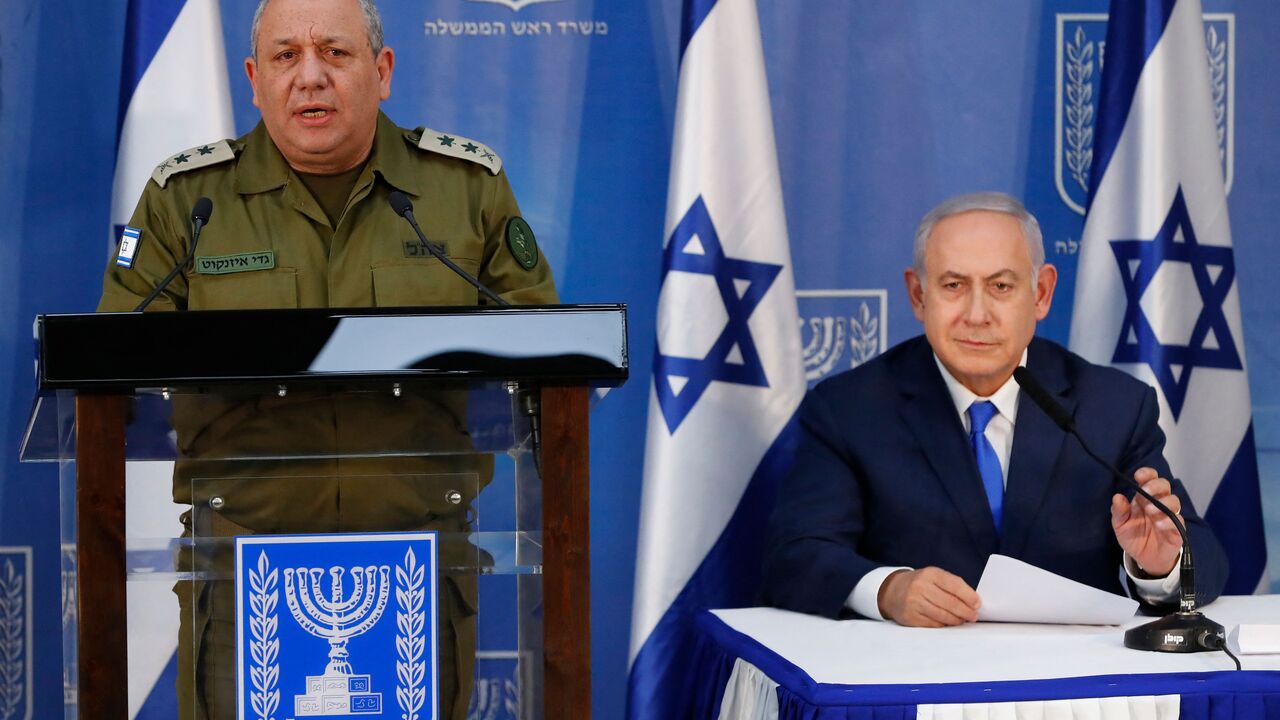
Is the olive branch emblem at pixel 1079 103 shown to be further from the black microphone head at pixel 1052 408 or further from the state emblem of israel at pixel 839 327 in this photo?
the black microphone head at pixel 1052 408

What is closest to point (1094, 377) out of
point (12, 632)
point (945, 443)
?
point (945, 443)

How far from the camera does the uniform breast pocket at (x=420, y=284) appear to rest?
6.09 feet

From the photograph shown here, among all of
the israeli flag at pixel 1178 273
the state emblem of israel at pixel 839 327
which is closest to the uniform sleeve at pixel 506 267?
the state emblem of israel at pixel 839 327

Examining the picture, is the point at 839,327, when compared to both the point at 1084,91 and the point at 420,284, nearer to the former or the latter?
the point at 1084,91

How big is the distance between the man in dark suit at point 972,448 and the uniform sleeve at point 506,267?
0.67 metres

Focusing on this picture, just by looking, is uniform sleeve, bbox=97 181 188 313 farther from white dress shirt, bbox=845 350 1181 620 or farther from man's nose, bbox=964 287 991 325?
man's nose, bbox=964 287 991 325

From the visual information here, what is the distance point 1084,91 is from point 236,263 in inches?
85.7

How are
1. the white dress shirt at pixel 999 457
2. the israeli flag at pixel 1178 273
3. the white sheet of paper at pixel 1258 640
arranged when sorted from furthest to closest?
the israeli flag at pixel 1178 273 < the white dress shirt at pixel 999 457 < the white sheet of paper at pixel 1258 640

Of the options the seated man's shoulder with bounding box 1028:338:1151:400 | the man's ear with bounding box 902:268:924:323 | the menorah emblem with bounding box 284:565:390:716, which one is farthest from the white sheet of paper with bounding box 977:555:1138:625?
the menorah emblem with bounding box 284:565:390:716

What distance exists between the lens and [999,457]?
2.34 m

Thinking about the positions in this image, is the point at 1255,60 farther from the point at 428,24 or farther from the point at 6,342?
the point at 6,342

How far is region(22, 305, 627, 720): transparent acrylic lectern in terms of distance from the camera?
1.28m

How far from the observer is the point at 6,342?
9.65 feet

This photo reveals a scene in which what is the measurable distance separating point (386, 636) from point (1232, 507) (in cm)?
221
